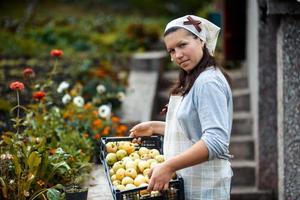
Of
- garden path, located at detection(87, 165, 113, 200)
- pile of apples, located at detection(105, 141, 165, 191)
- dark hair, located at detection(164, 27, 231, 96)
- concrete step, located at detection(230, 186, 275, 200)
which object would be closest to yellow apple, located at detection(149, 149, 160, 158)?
pile of apples, located at detection(105, 141, 165, 191)

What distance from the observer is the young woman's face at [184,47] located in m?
3.55

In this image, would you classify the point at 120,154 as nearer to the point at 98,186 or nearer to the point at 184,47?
the point at 184,47

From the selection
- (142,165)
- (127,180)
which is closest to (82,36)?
(142,165)

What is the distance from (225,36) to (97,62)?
2401 millimetres

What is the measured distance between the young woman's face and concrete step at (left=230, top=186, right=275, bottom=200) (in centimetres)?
504

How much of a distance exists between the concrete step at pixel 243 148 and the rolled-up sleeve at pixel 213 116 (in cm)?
597

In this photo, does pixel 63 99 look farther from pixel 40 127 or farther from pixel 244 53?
pixel 244 53

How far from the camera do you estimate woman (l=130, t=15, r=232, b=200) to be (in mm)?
3359

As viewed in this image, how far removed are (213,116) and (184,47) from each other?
0.43 m

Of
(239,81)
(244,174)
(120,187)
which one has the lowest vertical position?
(244,174)

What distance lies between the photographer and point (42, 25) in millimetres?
17156

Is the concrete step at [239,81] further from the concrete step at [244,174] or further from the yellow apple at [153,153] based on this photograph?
the yellow apple at [153,153]

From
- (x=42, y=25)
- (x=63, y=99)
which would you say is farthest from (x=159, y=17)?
(x=63, y=99)

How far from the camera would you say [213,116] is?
336 cm
